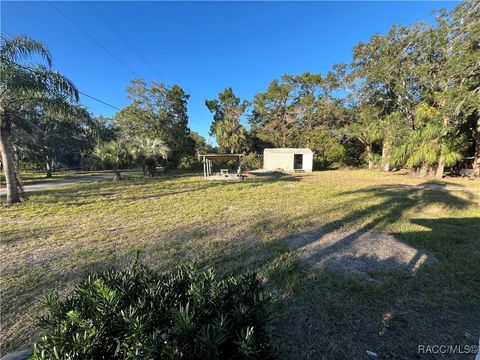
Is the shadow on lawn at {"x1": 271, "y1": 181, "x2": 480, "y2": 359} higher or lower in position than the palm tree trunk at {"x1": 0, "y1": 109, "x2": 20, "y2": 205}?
lower

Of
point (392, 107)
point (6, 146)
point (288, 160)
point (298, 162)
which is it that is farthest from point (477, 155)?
point (6, 146)

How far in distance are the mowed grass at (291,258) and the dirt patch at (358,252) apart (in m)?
0.17

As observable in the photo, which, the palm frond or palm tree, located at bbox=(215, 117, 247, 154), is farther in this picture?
palm tree, located at bbox=(215, 117, 247, 154)

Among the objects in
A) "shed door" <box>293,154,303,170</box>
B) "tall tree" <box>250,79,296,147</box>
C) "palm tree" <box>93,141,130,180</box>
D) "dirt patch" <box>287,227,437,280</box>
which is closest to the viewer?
"dirt patch" <box>287,227,437,280</box>

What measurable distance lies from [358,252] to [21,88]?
1019 cm

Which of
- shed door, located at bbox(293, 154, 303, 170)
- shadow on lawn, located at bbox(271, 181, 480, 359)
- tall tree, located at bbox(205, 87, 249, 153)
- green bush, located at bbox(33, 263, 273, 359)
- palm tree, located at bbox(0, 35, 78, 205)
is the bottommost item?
shadow on lawn, located at bbox(271, 181, 480, 359)

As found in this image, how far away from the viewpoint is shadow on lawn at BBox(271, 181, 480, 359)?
2193 mm

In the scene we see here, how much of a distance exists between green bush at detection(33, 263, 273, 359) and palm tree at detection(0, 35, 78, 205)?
8.78m

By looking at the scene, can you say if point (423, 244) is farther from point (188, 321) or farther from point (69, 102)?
point (69, 102)

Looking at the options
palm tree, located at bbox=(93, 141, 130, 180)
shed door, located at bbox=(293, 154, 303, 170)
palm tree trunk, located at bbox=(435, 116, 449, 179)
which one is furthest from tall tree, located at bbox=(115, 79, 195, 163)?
palm tree trunk, located at bbox=(435, 116, 449, 179)

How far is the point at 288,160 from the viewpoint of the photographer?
24.0 m

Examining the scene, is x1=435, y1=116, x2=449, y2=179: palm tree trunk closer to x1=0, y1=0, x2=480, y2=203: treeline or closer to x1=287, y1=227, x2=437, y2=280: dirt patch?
x1=0, y1=0, x2=480, y2=203: treeline

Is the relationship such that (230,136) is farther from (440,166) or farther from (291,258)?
(291,258)

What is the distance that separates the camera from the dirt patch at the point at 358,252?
3604 mm
